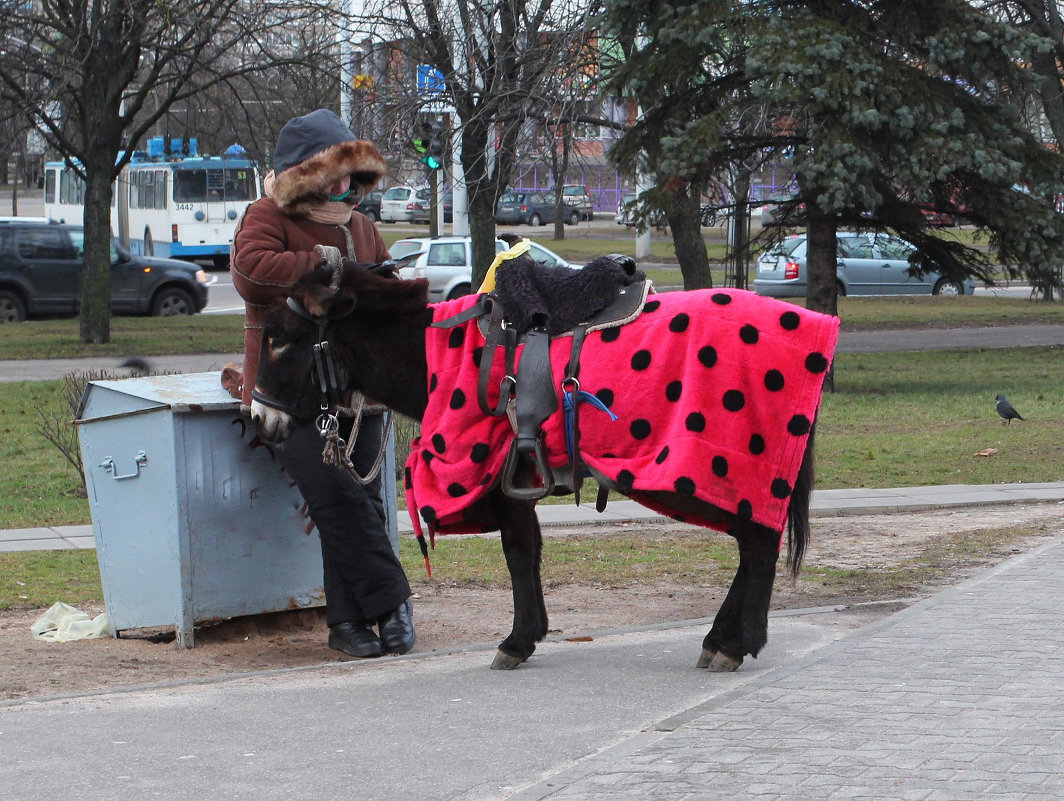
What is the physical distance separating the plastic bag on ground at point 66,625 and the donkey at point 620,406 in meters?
1.79

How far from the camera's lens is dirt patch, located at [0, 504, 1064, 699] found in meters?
6.25

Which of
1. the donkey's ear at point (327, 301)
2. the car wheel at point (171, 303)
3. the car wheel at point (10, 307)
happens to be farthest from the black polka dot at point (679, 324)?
the car wheel at point (171, 303)

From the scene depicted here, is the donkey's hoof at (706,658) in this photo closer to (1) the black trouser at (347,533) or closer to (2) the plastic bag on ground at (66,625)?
(1) the black trouser at (347,533)

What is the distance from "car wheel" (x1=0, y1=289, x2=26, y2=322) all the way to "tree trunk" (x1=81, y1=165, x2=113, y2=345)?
5010 mm

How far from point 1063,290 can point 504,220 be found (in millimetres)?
44872

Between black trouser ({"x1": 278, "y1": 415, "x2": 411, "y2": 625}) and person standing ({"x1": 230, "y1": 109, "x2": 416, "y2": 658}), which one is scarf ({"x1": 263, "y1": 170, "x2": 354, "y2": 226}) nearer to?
person standing ({"x1": 230, "y1": 109, "x2": 416, "y2": 658})

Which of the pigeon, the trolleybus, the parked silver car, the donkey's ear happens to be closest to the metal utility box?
the donkey's ear

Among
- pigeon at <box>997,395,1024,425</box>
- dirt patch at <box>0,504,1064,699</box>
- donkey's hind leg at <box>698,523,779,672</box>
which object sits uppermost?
donkey's hind leg at <box>698,523,779,672</box>

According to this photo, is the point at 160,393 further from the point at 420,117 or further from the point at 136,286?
the point at 136,286

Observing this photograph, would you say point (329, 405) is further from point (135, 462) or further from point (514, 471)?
point (135, 462)

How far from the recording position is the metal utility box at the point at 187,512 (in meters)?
6.39

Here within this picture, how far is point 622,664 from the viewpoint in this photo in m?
6.10

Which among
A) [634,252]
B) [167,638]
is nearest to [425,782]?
[167,638]

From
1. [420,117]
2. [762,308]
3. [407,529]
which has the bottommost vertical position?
[407,529]
